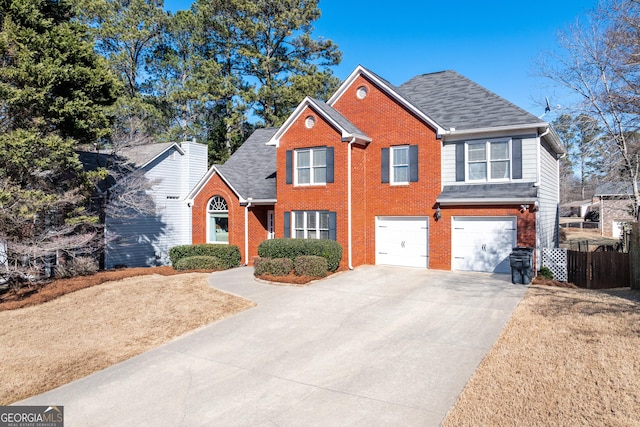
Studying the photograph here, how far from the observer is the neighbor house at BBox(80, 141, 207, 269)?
64.0 feet

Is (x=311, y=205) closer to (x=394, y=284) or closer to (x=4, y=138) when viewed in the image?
(x=394, y=284)

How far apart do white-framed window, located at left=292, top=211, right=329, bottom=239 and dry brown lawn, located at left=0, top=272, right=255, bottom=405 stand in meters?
4.84

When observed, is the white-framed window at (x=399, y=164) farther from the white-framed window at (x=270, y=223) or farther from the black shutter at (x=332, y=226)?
the white-framed window at (x=270, y=223)

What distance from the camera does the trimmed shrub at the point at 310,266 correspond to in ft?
47.4

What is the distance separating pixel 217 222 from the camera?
20.0 m

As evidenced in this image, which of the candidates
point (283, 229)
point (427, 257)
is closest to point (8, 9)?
point (283, 229)

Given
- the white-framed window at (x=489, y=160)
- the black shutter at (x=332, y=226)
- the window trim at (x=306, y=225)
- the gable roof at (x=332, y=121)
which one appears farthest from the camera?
the window trim at (x=306, y=225)

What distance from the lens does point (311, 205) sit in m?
17.1

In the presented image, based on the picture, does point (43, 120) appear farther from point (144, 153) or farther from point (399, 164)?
point (399, 164)

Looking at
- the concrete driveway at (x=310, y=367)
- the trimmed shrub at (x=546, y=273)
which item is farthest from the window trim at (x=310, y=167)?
the trimmed shrub at (x=546, y=273)

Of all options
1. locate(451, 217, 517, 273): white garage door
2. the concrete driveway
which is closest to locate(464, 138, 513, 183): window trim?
locate(451, 217, 517, 273): white garage door

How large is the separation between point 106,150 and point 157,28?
19.5m

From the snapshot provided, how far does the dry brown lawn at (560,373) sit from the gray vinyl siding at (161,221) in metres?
18.1

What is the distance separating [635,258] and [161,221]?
73.0 feet
